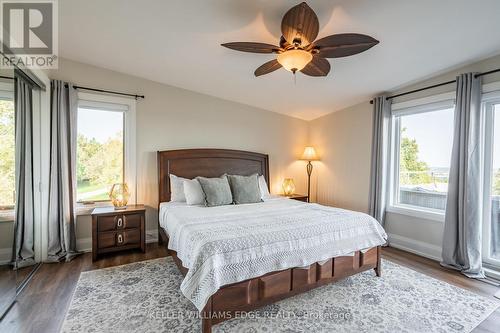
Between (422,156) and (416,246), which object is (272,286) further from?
(422,156)

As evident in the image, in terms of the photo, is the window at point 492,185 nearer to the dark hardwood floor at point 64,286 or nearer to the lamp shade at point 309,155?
the dark hardwood floor at point 64,286

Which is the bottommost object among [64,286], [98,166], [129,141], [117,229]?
[64,286]

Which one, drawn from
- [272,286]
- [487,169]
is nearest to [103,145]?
[272,286]

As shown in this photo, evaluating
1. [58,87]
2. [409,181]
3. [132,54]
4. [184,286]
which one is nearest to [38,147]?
[58,87]

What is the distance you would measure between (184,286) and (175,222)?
914 mm

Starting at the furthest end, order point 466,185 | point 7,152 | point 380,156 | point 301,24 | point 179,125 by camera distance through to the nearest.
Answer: point 179,125 < point 380,156 < point 466,185 < point 7,152 < point 301,24

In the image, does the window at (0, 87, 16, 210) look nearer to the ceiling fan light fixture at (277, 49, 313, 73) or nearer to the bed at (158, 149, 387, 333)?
the bed at (158, 149, 387, 333)

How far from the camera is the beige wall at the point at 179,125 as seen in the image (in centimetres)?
352

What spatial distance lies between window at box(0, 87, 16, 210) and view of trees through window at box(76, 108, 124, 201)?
3.23ft

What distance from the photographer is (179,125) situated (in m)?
4.09

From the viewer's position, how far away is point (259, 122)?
4844 mm

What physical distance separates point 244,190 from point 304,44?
85.8 inches

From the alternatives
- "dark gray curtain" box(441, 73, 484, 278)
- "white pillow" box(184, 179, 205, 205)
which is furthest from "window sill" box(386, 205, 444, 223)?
"white pillow" box(184, 179, 205, 205)

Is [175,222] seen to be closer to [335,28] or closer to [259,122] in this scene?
[335,28]
